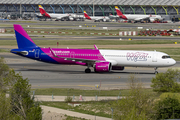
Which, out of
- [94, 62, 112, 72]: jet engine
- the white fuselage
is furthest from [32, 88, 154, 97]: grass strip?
the white fuselage

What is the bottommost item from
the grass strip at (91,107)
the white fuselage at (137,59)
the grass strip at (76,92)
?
the grass strip at (91,107)

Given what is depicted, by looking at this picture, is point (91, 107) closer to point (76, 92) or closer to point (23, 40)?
point (76, 92)

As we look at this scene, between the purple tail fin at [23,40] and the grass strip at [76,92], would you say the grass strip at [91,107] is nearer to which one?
the grass strip at [76,92]

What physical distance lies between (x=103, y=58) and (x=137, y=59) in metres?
5.94

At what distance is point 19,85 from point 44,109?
836 centimetres

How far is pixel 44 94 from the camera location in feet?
120

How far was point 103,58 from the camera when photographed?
175 feet

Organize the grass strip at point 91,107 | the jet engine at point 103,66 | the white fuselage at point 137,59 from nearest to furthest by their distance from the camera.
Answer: the grass strip at point 91,107, the jet engine at point 103,66, the white fuselage at point 137,59

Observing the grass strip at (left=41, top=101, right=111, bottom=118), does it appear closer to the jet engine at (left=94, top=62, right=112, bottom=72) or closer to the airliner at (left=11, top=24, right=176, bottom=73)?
the jet engine at (left=94, top=62, right=112, bottom=72)

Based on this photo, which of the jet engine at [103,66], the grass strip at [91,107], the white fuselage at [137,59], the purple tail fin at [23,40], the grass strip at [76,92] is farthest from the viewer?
the purple tail fin at [23,40]

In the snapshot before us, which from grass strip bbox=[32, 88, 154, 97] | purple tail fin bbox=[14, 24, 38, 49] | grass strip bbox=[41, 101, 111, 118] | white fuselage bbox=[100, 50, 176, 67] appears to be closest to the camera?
grass strip bbox=[41, 101, 111, 118]

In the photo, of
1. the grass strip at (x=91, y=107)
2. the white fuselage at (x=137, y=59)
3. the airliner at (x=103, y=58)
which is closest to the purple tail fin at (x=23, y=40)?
the airliner at (x=103, y=58)

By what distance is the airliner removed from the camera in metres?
52.1

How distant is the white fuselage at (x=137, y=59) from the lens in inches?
2047
